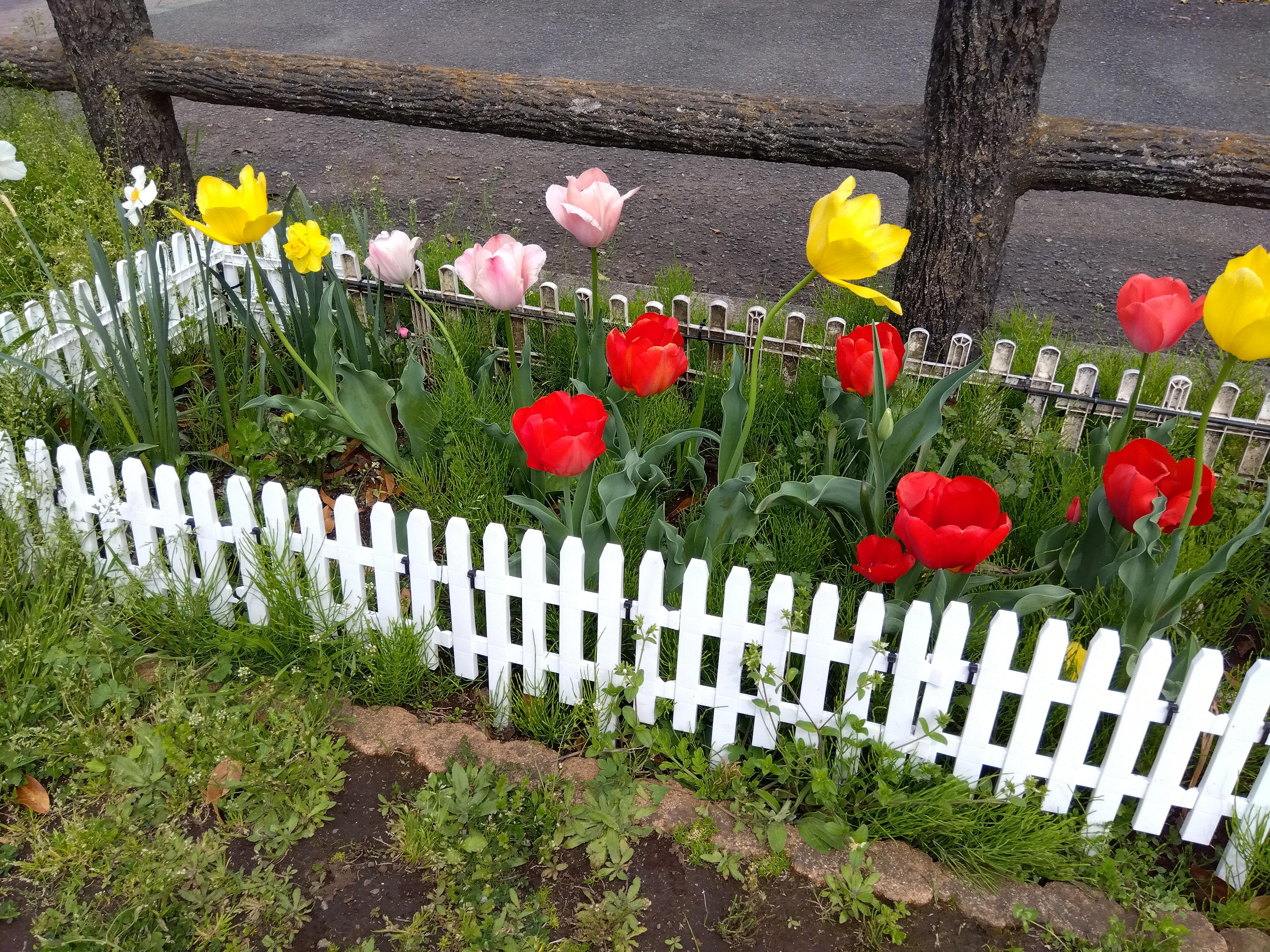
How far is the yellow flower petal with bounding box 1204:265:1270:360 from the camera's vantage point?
164 centimetres

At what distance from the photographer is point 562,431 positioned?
6.23 feet

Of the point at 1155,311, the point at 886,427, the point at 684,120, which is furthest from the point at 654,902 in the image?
the point at 684,120

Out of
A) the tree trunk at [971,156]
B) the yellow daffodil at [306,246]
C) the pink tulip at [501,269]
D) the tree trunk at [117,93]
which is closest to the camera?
the pink tulip at [501,269]

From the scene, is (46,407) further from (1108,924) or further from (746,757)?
(1108,924)

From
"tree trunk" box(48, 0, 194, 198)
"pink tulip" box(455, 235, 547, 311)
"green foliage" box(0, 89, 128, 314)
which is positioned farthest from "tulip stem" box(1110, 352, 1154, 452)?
"tree trunk" box(48, 0, 194, 198)

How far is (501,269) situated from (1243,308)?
154cm

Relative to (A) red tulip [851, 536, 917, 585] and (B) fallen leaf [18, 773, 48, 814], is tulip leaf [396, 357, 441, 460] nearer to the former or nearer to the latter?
(B) fallen leaf [18, 773, 48, 814]

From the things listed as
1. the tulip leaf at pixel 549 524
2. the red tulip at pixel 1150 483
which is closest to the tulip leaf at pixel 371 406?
the tulip leaf at pixel 549 524

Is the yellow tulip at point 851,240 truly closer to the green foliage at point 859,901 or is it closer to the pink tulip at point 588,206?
the pink tulip at point 588,206

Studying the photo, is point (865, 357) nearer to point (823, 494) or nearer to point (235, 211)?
point (823, 494)

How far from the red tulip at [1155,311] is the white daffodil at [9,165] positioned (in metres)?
2.61

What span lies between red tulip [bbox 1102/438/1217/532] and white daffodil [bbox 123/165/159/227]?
7.79 ft

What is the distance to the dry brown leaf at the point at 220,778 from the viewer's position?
2.04 metres

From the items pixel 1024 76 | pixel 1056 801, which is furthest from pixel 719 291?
pixel 1056 801
